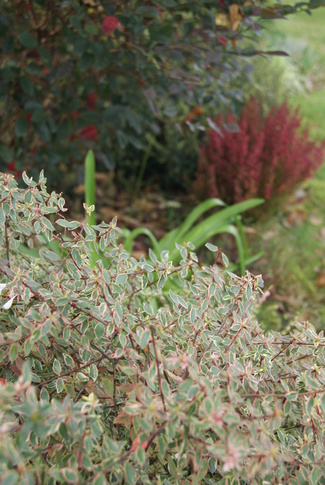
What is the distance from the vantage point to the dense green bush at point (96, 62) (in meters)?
2.14

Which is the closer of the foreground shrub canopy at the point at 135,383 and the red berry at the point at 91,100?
the foreground shrub canopy at the point at 135,383

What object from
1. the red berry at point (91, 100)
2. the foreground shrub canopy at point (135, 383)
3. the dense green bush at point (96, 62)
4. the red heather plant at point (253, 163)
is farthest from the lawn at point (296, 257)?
the red berry at point (91, 100)

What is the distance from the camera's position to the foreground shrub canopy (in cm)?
98

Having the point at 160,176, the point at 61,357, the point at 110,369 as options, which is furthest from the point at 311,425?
the point at 160,176

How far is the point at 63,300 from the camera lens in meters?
1.18

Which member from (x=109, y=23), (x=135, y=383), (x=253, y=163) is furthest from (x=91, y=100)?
(x=135, y=383)

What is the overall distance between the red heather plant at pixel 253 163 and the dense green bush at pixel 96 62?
0.42m

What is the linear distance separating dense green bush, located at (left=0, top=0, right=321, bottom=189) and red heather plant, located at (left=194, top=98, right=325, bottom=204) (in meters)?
0.42

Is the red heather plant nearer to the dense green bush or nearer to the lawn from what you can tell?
the lawn

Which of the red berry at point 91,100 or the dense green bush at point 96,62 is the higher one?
the dense green bush at point 96,62

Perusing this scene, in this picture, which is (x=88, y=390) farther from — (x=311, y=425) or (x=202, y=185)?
(x=202, y=185)

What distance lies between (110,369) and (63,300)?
0.22 meters

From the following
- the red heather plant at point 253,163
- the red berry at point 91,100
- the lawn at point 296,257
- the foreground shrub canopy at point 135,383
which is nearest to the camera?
the foreground shrub canopy at point 135,383

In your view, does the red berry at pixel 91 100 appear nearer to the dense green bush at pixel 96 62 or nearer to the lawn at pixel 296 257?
the dense green bush at pixel 96 62
